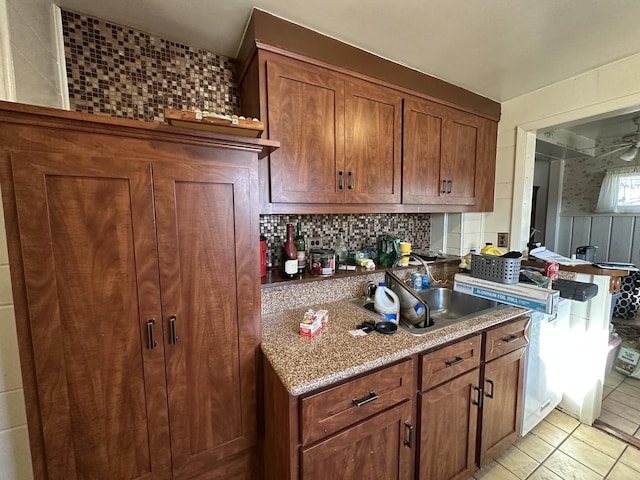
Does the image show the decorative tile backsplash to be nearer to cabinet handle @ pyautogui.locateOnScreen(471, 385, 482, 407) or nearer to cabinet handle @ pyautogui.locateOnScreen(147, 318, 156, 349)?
cabinet handle @ pyautogui.locateOnScreen(147, 318, 156, 349)

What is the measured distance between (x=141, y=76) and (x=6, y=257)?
953mm

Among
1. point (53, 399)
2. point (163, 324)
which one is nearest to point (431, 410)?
point (163, 324)

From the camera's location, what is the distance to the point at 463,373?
1184mm

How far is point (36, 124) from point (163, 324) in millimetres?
649

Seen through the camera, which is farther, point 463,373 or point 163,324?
point 463,373

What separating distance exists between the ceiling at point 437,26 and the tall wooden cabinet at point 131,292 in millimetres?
718

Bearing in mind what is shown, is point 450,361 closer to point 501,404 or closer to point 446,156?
point 501,404

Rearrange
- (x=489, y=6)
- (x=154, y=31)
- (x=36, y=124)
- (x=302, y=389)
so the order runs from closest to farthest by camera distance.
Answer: (x=36, y=124) < (x=302, y=389) < (x=489, y=6) < (x=154, y=31)

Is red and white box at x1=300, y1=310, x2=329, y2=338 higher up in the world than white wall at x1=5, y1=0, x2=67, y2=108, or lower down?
lower down

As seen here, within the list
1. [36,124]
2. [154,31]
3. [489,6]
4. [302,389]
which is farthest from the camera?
[154,31]

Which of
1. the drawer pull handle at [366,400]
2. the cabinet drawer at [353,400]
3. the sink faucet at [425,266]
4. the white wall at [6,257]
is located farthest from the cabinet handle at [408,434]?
the white wall at [6,257]

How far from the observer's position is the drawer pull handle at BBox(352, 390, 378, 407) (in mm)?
891

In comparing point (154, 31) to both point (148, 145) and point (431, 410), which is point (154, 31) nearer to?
point (148, 145)

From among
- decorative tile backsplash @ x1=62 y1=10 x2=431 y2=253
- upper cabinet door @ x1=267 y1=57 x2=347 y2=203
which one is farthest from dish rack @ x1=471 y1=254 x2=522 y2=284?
decorative tile backsplash @ x1=62 y1=10 x2=431 y2=253
